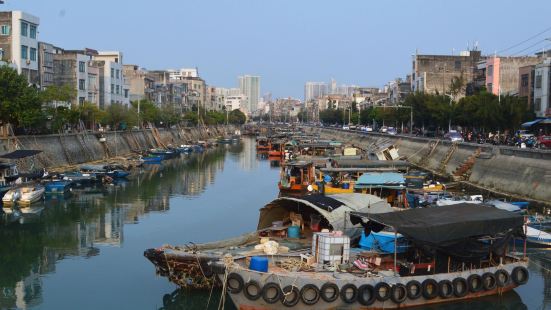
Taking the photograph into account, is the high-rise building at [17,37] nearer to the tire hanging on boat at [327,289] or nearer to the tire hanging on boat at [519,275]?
the tire hanging on boat at [327,289]

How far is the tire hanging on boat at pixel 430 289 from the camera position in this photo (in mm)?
19125

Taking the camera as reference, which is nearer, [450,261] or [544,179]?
[450,261]

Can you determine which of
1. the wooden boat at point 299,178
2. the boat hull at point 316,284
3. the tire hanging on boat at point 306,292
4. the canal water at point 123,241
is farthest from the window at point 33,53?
the tire hanging on boat at point 306,292

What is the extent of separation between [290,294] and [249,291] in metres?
1.11

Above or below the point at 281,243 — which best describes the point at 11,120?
above

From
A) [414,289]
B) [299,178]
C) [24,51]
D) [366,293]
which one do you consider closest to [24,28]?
[24,51]

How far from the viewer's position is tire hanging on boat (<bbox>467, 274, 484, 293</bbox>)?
19.9m

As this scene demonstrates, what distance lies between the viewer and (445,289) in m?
19.4

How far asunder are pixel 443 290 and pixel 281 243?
558 cm

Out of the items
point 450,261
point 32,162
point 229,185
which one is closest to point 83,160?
point 32,162

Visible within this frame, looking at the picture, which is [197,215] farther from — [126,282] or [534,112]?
[534,112]

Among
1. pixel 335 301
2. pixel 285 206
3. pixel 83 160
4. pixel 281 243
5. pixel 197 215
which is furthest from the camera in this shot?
pixel 83 160

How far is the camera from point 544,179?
130 feet

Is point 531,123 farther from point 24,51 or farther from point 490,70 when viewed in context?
point 24,51
